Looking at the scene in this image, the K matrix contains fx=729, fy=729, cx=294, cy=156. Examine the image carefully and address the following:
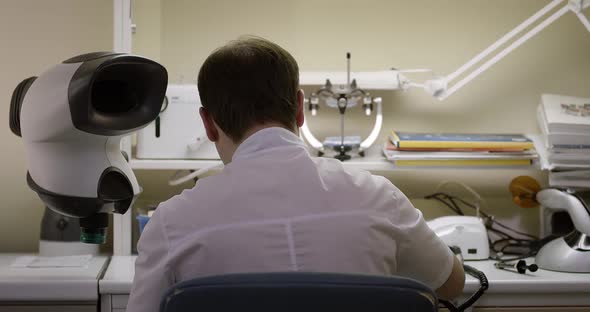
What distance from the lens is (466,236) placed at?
237 centimetres

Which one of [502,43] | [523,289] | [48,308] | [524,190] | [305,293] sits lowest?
[48,308]

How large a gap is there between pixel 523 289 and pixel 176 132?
1.20m

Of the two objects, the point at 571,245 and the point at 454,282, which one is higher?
the point at 454,282

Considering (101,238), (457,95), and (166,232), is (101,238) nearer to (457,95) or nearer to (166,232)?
(166,232)

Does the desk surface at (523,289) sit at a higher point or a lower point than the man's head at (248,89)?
lower

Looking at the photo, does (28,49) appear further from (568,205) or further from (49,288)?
(568,205)

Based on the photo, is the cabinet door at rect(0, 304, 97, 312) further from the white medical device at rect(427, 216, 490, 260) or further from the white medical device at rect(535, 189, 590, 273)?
the white medical device at rect(535, 189, 590, 273)

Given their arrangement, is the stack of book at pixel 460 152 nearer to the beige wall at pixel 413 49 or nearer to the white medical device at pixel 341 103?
the white medical device at pixel 341 103

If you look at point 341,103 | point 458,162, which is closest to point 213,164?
point 341,103

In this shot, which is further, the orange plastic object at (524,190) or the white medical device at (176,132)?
the orange plastic object at (524,190)

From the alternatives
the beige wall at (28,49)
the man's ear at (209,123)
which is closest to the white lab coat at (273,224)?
the man's ear at (209,123)

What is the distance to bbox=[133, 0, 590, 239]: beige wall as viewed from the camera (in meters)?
2.68

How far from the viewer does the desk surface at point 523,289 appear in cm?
204

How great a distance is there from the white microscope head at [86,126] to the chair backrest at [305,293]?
336 mm
